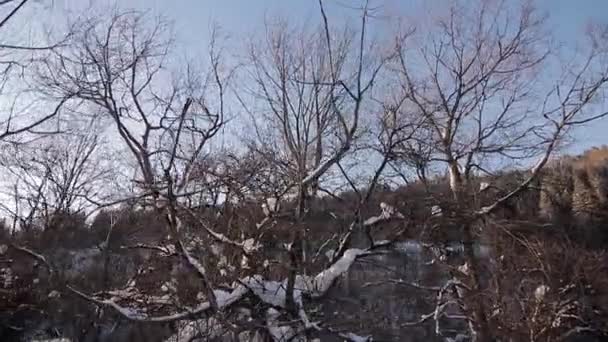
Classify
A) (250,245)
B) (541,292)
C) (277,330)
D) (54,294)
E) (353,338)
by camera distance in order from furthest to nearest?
(54,294), (541,292), (353,338), (250,245), (277,330)

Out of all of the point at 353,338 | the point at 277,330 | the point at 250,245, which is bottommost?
the point at 353,338

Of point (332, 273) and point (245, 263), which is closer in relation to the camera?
point (245, 263)

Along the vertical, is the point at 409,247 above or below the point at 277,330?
above

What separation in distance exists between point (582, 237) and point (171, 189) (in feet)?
27.5

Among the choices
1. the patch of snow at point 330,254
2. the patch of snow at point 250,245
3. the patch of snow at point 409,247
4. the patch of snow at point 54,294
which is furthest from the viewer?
the patch of snow at point 54,294

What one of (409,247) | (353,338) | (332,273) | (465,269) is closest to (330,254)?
(332,273)

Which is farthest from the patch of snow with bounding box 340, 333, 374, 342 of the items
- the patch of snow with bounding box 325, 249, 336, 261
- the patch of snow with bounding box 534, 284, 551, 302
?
the patch of snow with bounding box 534, 284, 551, 302

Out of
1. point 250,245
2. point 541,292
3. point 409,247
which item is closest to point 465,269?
point 409,247

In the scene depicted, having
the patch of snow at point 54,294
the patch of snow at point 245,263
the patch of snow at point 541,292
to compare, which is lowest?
the patch of snow at point 541,292

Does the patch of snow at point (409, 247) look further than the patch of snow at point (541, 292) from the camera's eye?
Yes

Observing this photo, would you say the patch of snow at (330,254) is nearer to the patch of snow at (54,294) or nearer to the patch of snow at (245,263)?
the patch of snow at (245,263)

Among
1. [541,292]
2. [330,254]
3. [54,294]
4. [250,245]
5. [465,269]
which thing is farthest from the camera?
[54,294]

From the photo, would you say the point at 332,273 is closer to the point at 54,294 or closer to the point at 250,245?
the point at 250,245

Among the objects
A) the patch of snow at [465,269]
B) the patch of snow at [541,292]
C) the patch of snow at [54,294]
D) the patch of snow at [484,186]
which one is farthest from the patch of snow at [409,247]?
the patch of snow at [54,294]
